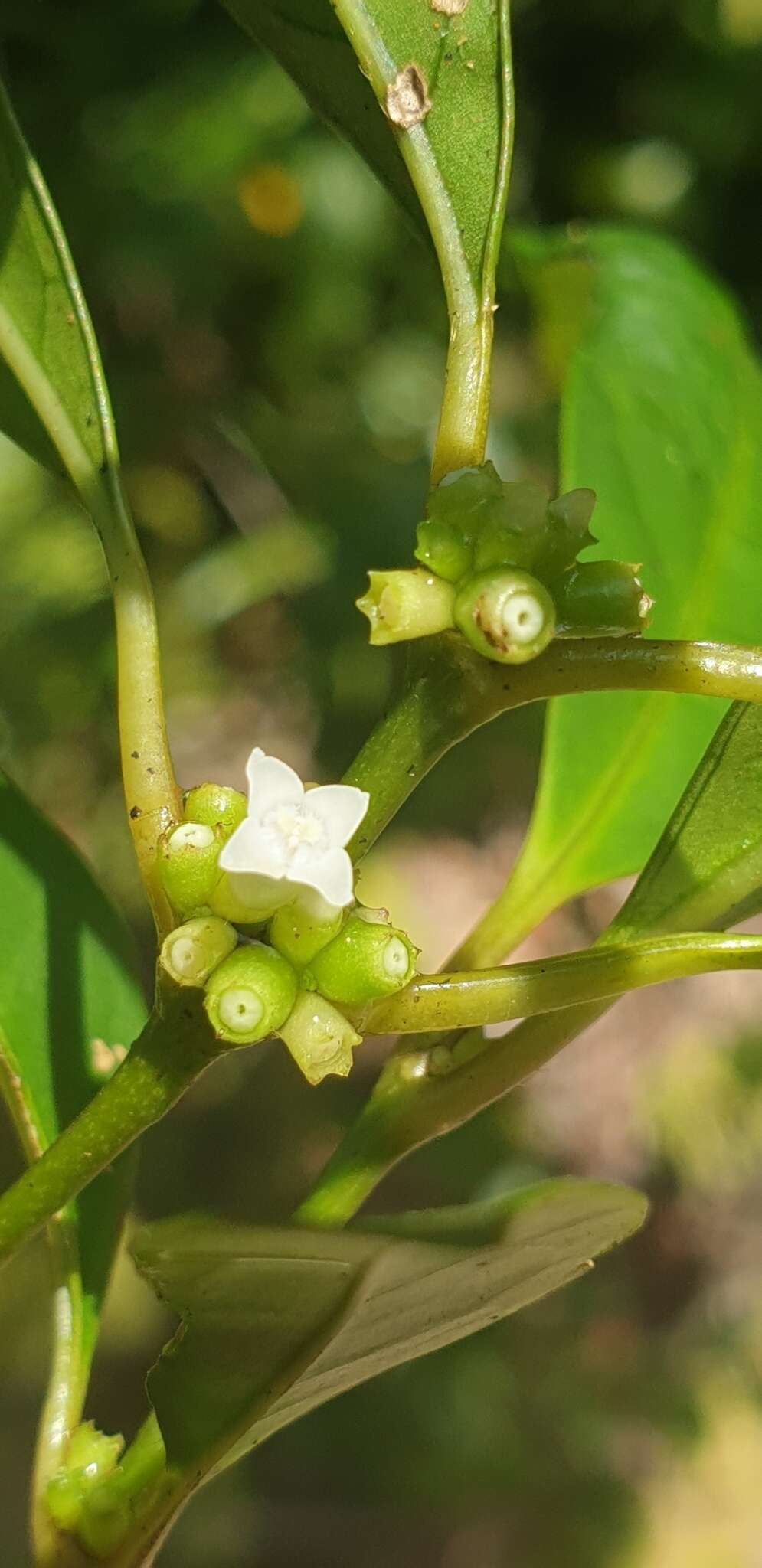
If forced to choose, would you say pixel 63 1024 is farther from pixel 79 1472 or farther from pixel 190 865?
pixel 190 865

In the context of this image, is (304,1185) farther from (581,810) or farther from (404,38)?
(404,38)

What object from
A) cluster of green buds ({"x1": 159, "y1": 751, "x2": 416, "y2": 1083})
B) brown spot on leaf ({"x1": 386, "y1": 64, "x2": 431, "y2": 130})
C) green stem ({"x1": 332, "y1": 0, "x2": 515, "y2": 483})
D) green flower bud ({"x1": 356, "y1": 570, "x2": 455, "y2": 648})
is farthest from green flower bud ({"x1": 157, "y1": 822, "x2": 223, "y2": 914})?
brown spot on leaf ({"x1": 386, "y1": 64, "x2": 431, "y2": 130})

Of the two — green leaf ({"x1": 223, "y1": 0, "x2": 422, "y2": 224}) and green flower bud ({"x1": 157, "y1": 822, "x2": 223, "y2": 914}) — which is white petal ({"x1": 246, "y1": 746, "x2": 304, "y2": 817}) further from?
green leaf ({"x1": 223, "y1": 0, "x2": 422, "y2": 224})

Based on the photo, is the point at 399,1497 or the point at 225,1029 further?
the point at 399,1497

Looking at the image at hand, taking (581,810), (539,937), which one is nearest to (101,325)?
(539,937)

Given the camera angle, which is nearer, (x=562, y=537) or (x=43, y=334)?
(x=562, y=537)

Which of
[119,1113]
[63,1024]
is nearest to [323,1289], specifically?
[119,1113]
